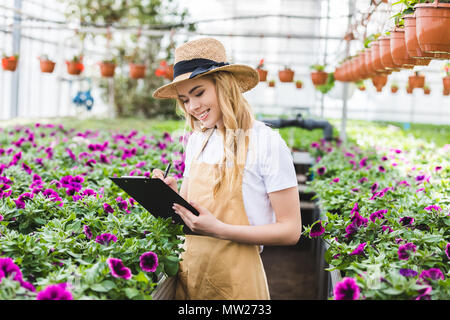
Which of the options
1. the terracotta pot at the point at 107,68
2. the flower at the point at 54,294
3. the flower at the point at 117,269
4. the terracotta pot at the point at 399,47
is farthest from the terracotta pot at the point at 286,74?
the flower at the point at 54,294

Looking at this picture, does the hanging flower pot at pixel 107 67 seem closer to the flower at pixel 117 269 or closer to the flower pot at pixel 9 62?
the flower pot at pixel 9 62

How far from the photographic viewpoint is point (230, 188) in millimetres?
1445

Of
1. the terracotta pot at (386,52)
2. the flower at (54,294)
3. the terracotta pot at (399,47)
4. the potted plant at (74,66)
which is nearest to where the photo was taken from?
the flower at (54,294)

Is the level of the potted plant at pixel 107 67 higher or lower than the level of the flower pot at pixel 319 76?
higher

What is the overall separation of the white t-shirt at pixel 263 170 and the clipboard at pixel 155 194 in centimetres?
19

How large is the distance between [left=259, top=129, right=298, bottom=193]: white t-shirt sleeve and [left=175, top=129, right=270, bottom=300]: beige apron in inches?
3.9

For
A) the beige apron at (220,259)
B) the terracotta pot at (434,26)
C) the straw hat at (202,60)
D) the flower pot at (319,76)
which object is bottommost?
the beige apron at (220,259)

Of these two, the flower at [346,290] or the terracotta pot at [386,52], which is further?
the terracotta pot at [386,52]

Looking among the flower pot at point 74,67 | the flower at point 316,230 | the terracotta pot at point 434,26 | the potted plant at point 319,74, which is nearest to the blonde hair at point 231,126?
the flower at point 316,230

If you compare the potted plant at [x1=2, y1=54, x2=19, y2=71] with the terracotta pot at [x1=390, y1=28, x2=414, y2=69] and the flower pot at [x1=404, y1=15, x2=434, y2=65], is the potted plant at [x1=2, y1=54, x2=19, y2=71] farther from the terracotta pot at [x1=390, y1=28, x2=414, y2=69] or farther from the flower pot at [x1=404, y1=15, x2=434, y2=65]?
the flower pot at [x1=404, y1=15, x2=434, y2=65]

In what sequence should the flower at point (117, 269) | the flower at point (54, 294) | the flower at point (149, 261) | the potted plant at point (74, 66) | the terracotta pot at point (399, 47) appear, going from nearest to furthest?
the flower at point (54, 294), the flower at point (117, 269), the flower at point (149, 261), the terracotta pot at point (399, 47), the potted plant at point (74, 66)

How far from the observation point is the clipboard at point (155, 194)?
1.31 metres

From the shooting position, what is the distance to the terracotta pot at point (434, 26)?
164 centimetres

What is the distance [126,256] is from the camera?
1397 mm
